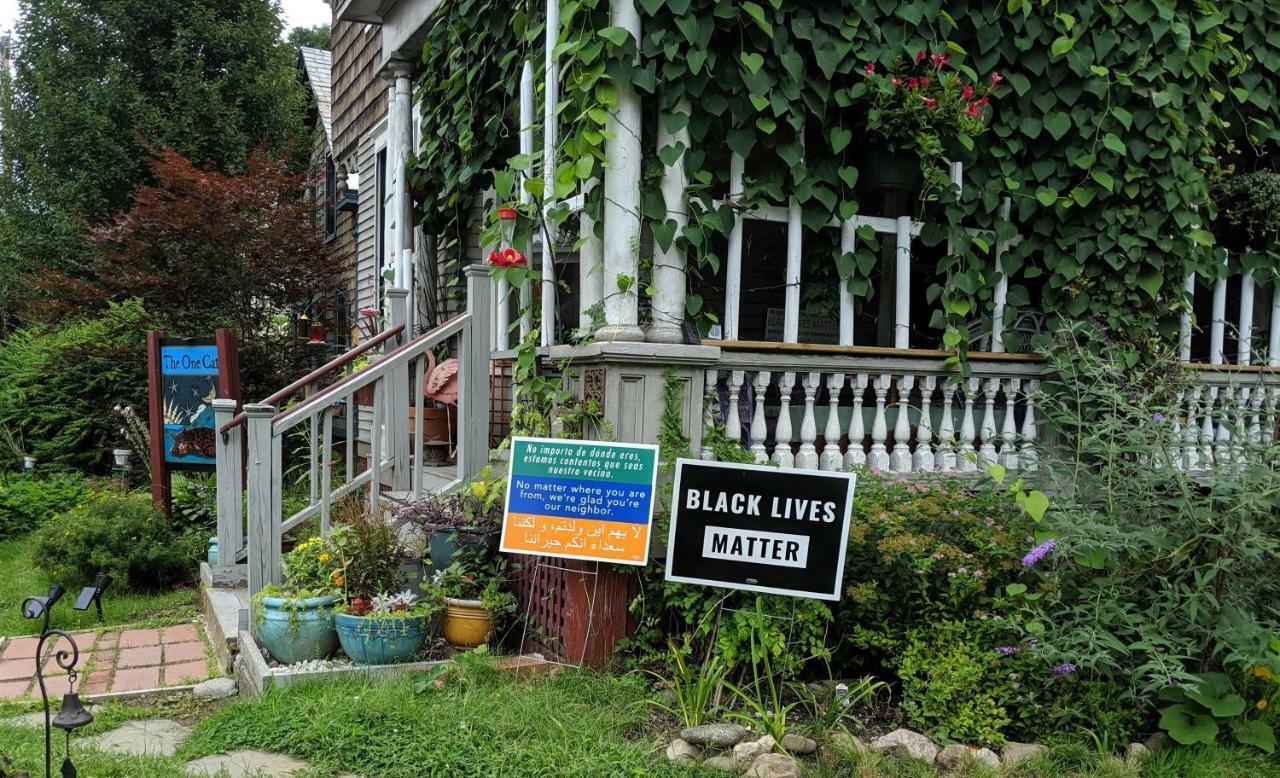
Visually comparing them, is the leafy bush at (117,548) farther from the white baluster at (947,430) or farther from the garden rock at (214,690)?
the white baluster at (947,430)

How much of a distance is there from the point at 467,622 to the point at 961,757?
2120mm

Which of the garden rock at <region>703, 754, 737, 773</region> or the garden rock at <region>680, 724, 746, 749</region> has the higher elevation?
the garden rock at <region>680, 724, 746, 749</region>

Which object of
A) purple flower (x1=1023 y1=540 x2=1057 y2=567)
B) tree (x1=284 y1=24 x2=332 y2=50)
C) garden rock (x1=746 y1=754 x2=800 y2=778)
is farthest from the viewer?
tree (x1=284 y1=24 x2=332 y2=50)

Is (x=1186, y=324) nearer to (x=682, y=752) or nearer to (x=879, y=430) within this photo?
(x=879, y=430)

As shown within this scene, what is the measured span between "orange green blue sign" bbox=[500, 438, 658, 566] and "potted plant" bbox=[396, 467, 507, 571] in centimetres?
42

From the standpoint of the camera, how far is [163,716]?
402 cm

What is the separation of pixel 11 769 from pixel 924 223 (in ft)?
14.6

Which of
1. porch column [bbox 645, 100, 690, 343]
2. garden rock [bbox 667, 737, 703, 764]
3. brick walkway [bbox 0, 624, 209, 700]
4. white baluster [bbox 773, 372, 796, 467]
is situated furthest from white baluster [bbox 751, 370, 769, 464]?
brick walkway [bbox 0, 624, 209, 700]

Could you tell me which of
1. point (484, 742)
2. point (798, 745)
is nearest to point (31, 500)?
point (484, 742)

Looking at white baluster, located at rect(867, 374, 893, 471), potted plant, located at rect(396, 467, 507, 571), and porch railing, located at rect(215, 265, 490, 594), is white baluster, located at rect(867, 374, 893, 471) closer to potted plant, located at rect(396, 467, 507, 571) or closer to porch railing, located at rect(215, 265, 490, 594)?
potted plant, located at rect(396, 467, 507, 571)

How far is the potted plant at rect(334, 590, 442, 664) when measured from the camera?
3.96 m

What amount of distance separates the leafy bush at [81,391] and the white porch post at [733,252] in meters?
7.85

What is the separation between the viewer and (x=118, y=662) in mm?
4844

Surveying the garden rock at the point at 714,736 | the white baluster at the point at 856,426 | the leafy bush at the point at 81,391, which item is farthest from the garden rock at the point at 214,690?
the leafy bush at the point at 81,391
